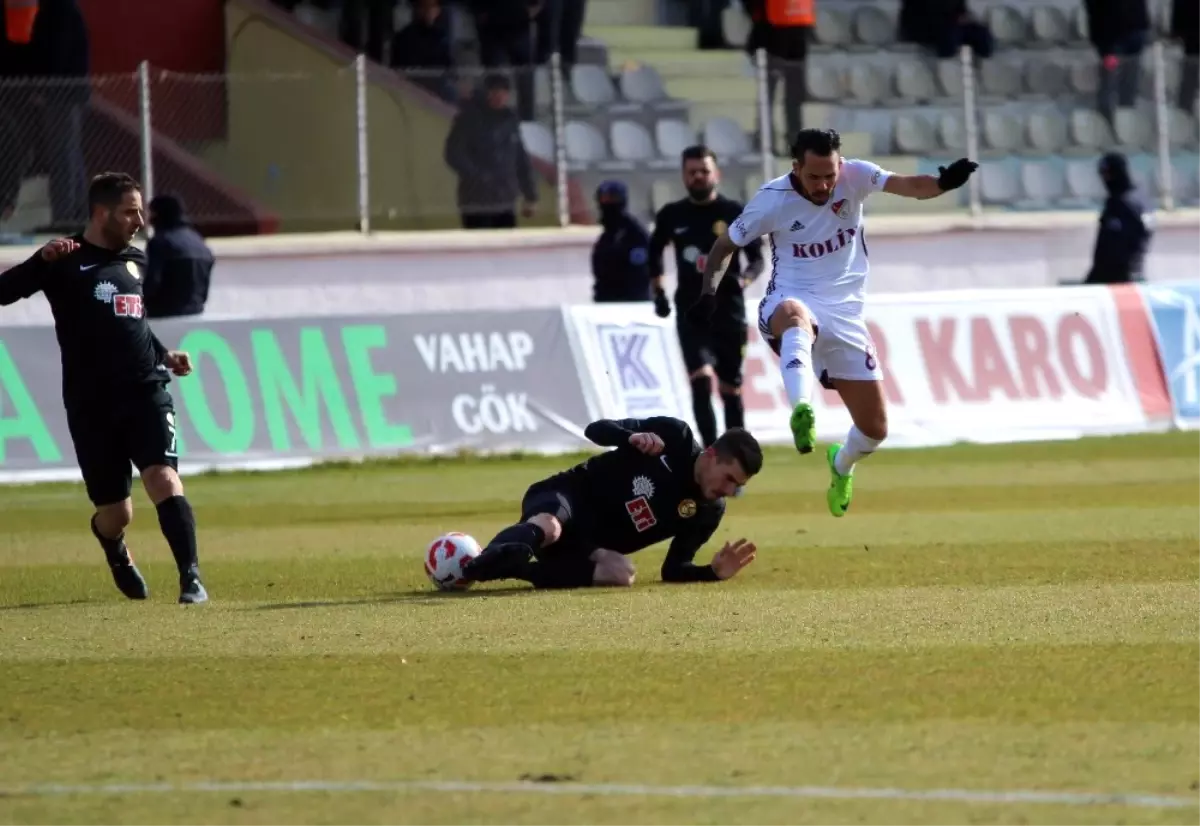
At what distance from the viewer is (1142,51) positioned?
25.1 metres

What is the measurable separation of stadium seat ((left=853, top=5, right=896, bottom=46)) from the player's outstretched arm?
51.8 feet

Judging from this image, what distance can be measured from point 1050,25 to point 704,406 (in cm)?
1331

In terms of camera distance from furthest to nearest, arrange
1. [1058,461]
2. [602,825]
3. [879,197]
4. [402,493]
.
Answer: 1. [879,197]
2. [1058,461]
3. [402,493]
4. [602,825]

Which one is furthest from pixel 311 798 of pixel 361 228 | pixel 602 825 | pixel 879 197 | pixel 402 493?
pixel 879 197

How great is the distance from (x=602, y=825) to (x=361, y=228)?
15.9 metres

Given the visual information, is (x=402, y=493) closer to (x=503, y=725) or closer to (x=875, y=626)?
(x=875, y=626)

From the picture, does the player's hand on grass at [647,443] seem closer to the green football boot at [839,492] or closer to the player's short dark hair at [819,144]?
the green football boot at [839,492]

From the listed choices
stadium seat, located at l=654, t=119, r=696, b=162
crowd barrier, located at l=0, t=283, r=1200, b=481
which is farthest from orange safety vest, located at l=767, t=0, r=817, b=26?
crowd barrier, located at l=0, t=283, r=1200, b=481

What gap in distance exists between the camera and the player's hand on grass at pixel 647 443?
979cm

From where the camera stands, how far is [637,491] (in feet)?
32.6

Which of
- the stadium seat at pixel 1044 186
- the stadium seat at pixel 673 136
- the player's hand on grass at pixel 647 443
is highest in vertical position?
the stadium seat at pixel 673 136

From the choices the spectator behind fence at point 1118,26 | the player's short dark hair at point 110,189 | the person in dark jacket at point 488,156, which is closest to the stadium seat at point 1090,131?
the spectator behind fence at point 1118,26

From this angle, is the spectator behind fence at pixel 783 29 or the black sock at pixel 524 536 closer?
the black sock at pixel 524 536

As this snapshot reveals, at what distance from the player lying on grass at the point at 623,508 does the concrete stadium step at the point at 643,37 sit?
1572 centimetres
